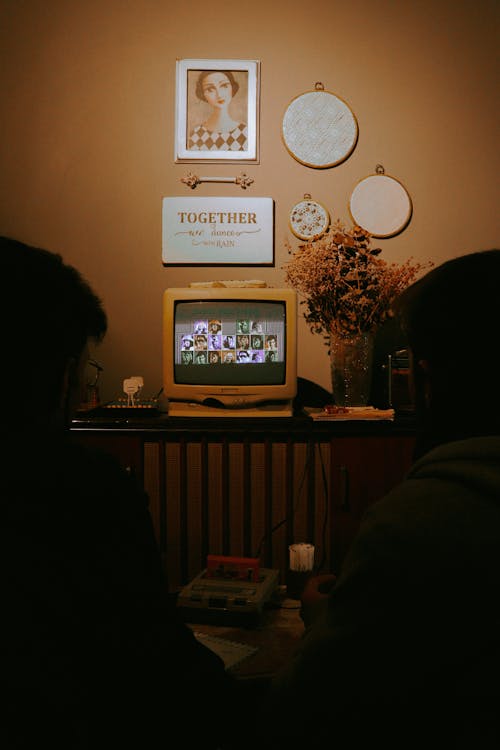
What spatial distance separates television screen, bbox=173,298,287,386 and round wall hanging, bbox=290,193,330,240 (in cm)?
71

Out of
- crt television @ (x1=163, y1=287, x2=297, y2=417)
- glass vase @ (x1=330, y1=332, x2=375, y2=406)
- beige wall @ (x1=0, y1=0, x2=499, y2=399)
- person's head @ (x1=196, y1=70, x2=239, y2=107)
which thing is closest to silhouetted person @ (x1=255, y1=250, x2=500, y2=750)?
crt television @ (x1=163, y1=287, x2=297, y2=417)

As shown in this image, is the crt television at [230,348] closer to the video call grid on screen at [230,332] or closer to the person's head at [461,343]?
the video call grid on screen at [230,332]

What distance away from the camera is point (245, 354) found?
2.20 metres

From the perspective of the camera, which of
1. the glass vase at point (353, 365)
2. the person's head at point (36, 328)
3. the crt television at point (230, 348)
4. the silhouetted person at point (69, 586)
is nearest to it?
the silhouetted person at point (69, 586)

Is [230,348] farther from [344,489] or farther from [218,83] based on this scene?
[218,83]

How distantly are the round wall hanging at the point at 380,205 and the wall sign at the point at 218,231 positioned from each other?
0.42 metres

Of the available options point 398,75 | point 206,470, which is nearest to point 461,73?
point 398,75

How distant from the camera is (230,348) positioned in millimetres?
2209

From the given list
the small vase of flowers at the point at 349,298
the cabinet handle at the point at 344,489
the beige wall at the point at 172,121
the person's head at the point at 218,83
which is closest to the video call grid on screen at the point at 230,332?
the small vase of flowers at the point at 349,298

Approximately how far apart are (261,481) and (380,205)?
1.50 m

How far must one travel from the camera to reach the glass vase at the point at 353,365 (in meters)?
2.29

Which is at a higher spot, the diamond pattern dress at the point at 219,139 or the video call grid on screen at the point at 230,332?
the diamond pattern dress at the point at 219,139

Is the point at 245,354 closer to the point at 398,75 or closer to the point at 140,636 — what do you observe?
the point at 140,636

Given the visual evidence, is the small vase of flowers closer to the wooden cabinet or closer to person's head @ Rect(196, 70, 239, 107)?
the wooden cabinet
